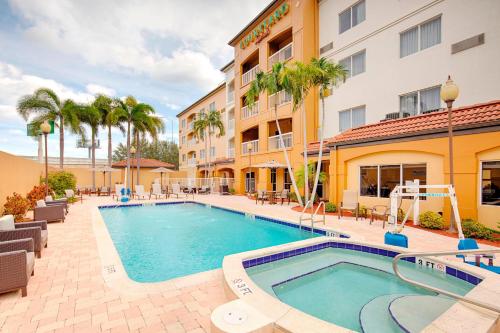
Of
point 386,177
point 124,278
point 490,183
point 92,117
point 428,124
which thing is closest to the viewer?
point 124,278

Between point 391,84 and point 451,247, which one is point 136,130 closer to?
point 391,84

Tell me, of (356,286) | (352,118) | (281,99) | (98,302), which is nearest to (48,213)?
(98,302)

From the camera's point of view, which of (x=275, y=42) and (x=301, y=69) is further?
(x=275, y=42)

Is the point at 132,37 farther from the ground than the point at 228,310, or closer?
farther from the ground

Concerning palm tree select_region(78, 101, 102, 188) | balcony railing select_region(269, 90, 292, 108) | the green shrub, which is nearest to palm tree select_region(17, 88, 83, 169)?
palm tree select_region(78, 101, 102, 188)

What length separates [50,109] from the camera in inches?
825

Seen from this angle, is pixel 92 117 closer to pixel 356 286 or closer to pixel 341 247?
pixel 341 247

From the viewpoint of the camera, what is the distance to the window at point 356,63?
46.7 ft

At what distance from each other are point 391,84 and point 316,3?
27.6 ft

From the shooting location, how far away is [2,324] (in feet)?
9.98

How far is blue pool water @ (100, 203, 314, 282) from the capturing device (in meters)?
5.90

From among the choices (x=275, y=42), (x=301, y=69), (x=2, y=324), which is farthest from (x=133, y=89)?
(x=2, y=324)

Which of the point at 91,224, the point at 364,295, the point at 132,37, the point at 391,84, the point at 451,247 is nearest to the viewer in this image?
the point at 364,295

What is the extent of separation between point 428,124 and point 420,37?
5500 millimetres
